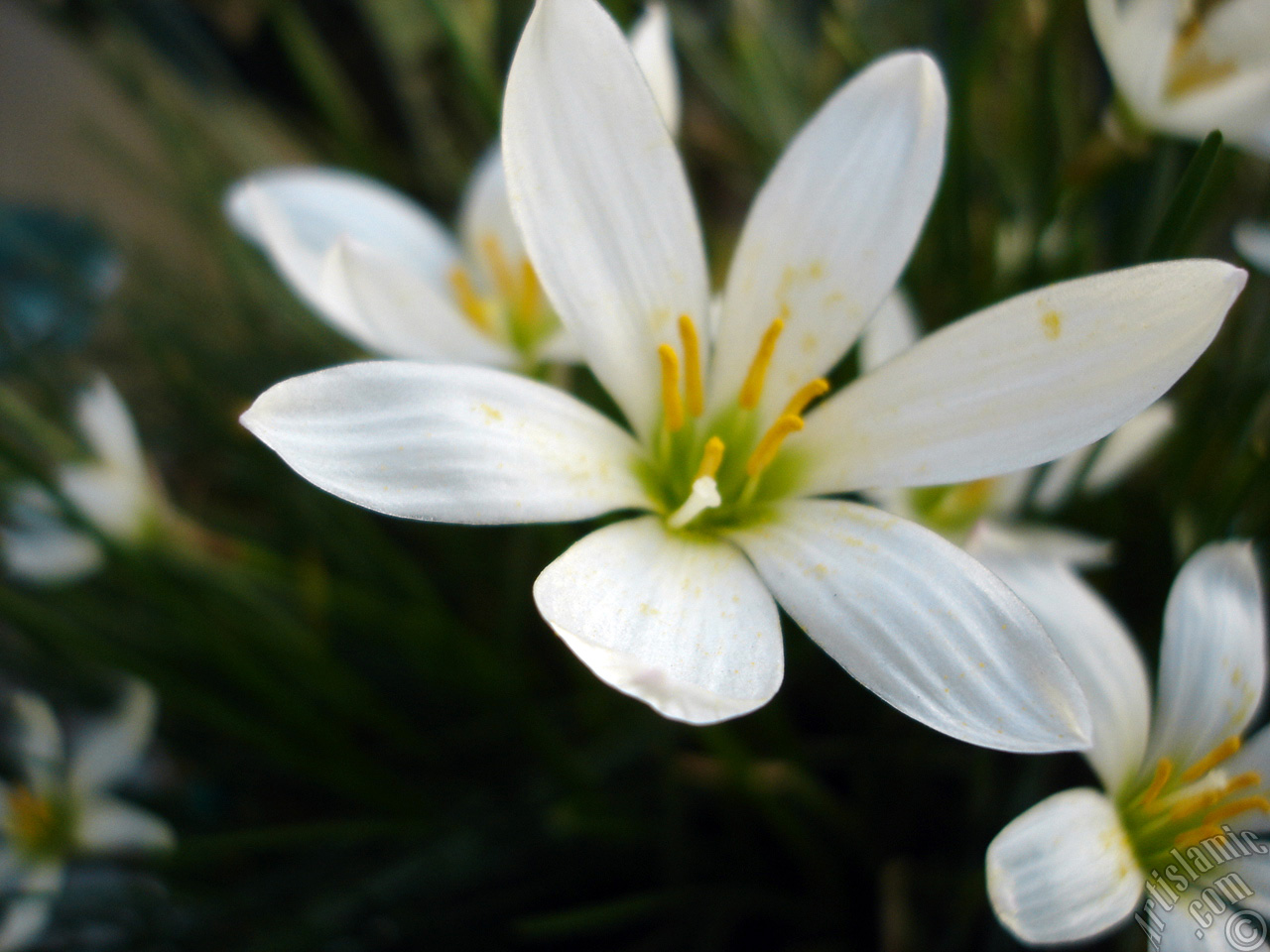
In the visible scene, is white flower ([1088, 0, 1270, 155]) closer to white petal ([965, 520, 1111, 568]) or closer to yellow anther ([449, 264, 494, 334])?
white petal ([965, 520, 1111, 568])

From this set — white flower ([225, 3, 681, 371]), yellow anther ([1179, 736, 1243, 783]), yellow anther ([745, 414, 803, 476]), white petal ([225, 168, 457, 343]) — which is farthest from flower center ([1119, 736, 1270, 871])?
white petal ([225, 168, 457, 343])

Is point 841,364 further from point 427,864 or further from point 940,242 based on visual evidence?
point 427,864

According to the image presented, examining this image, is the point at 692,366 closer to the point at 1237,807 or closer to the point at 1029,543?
the point at 1029,543

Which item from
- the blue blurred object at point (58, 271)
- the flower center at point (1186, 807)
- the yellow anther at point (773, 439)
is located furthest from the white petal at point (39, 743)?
the flower center at point (1186, 807)

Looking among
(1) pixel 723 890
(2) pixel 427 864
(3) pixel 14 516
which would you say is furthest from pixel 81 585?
(1) pixel 723 890

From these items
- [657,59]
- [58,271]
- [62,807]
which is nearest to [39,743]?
[62,807]

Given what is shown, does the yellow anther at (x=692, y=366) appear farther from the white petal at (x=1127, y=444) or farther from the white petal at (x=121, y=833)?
the white petal at (x=121, y=833)

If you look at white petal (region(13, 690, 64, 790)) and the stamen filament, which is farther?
white petal (region(13, 690, 64, 790))
